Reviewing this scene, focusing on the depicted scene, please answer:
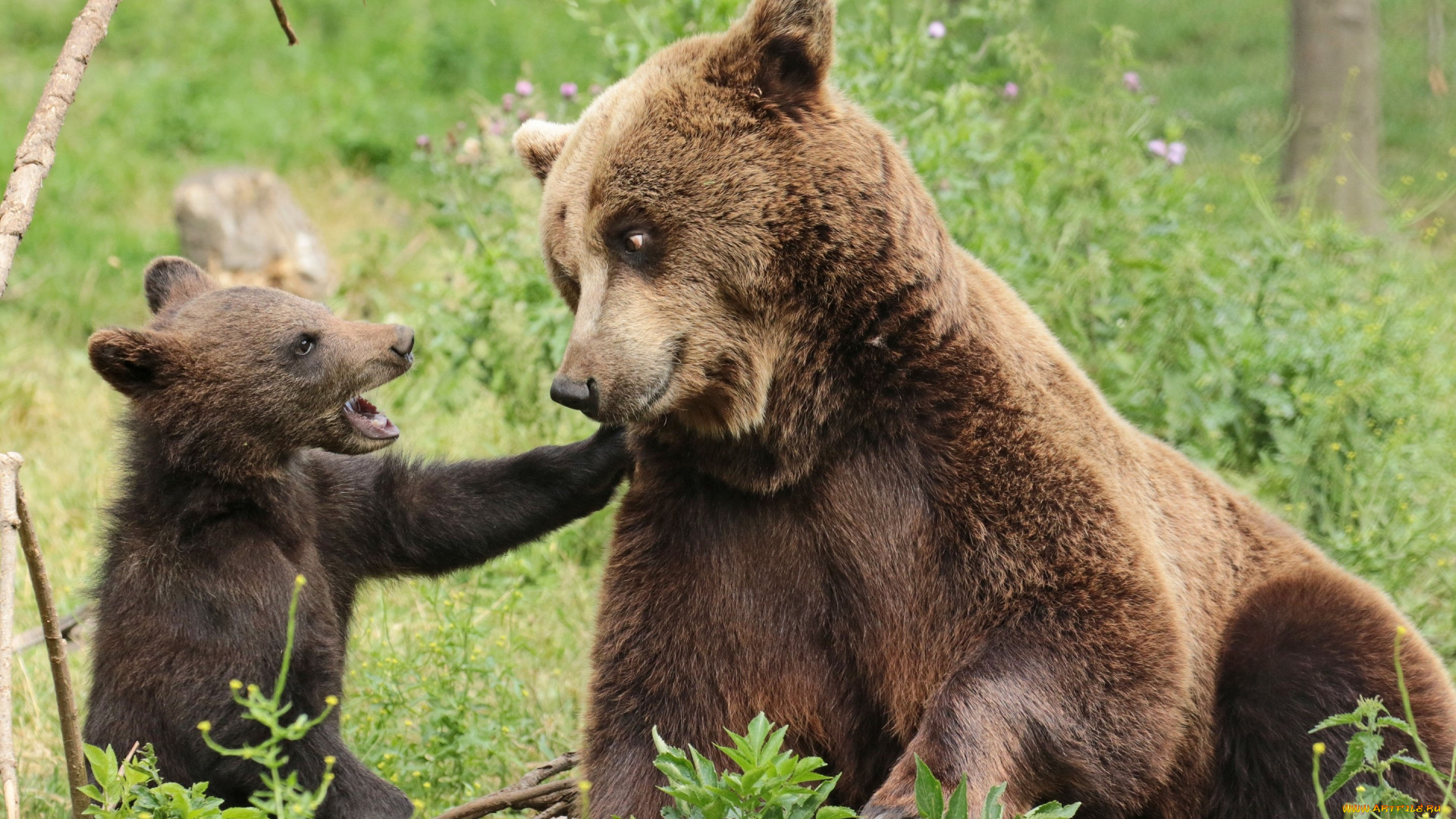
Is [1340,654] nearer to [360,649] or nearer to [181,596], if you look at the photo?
[181,596]

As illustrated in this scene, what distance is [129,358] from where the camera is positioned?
3.97 metres

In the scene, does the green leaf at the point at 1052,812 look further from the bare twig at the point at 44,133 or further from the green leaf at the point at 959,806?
the bare twig at the point at 44,133

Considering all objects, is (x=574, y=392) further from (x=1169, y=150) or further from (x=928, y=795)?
(x=1169, y=150)

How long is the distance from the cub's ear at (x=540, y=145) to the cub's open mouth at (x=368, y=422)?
91cm

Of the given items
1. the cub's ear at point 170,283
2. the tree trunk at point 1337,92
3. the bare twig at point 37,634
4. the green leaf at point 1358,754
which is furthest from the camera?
the tree trunk at point 1337,92

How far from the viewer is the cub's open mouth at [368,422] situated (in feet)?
14.2

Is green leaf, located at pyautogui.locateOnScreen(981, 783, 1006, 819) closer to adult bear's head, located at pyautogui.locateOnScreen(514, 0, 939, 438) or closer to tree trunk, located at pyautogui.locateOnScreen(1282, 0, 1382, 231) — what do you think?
adult bear's head, located at pyautogui.locateOnScreen(514, 0, 939, 438)

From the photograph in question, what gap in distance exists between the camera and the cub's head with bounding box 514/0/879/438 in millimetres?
3459

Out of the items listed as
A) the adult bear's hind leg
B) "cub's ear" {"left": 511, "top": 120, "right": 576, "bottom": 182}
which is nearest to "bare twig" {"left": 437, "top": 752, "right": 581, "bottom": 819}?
"cub's ear" {"left": 511, "top": 120, "right": 576, "bottom": 182}

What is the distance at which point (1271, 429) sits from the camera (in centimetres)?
652

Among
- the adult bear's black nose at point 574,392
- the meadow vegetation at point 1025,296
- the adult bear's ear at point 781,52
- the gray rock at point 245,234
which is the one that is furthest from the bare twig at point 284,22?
the gray rock at point 245,234

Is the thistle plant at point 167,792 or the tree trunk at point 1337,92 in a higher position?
the tree trunk at point 1337,92

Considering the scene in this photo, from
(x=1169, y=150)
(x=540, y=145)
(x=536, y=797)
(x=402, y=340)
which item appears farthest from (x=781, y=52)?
(x=1169, y=150)

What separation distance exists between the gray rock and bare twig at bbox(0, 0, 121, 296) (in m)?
7.21
